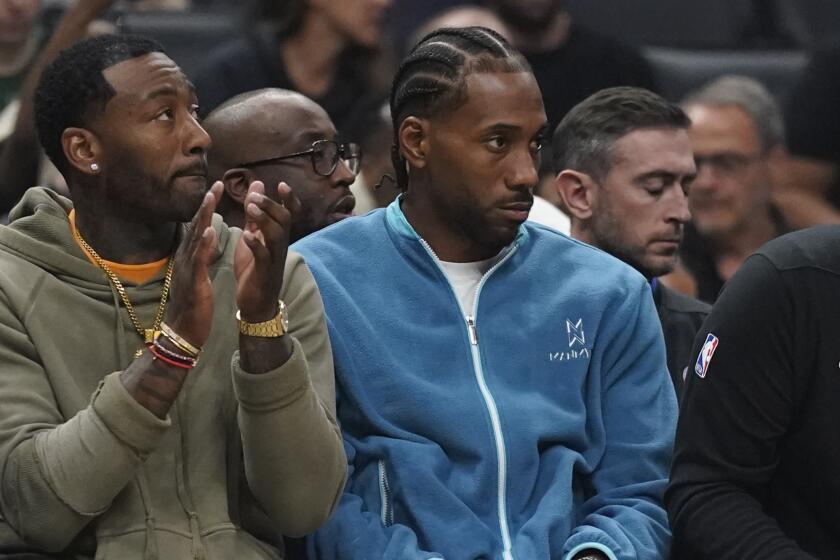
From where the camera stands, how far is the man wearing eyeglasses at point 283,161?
3.40m

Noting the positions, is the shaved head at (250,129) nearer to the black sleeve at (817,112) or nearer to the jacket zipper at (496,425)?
the jacket zipper at (496,425)

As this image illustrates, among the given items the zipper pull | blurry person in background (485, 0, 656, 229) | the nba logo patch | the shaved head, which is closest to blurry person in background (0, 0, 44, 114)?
blurry person in background (485, 0, 656, 229)

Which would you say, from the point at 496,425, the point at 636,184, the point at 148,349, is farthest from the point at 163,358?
the point at 636,184

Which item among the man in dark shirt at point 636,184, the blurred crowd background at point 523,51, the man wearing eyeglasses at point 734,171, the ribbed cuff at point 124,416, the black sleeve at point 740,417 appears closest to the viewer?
the ribbed cuff at point 124,416

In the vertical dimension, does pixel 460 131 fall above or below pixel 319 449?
above

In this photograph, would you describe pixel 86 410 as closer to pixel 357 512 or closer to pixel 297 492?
pixel 297 492

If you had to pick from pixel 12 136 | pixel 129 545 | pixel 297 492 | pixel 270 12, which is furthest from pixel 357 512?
Result: pixel 270 12

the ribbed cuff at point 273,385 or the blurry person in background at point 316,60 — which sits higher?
the ribbed cuff at point 273,385

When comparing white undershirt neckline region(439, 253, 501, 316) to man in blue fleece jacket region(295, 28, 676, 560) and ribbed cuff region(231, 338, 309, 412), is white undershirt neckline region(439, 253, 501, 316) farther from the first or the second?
ribbed cuff region(231, 338, 309, 412)

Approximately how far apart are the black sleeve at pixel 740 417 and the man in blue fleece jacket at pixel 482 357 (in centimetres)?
16

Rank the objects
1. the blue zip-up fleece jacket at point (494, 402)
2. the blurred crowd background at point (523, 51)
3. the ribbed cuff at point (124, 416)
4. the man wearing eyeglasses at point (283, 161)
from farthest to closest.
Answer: the blurred crowd background at point (523, 51) → the man wearing eyeglasses at point (283, 161) → the blue zip-up fleece jacket at point (494, 402) → the ribbed cuff at point (124, 416)

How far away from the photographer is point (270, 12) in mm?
5117

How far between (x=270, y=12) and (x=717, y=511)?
9.44ft

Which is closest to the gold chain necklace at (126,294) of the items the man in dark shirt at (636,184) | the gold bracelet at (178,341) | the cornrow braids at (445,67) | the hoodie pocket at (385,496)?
the gold bracelet at (178,341)
